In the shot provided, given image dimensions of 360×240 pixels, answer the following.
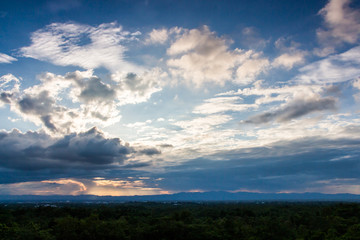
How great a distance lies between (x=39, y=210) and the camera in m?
111

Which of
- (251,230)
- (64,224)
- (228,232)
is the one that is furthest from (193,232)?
(64,224)

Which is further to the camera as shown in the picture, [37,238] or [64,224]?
[64,224]

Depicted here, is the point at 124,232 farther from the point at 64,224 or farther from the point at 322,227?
the point at 322,227

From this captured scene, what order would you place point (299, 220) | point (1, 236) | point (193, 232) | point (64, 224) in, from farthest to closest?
point (299, 220) < point (193, 232) < point (64, 224) < point (1, 236)

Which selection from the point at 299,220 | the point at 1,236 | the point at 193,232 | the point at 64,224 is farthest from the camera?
the point at 299,220

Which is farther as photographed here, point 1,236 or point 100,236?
point 100,236

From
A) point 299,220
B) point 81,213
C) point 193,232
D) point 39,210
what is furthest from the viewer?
point 39,210

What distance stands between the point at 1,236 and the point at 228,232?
44099 mm

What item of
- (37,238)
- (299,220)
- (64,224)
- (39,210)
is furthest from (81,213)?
(299,220)

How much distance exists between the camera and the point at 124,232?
58.5 m

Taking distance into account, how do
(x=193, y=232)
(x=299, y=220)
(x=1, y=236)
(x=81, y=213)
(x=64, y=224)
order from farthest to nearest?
1. (x=81, y=213)
2. (x=299, y=220)
3. (x=193, y=232)
4. (x=64, y=224)
5. (x=1, y=236)

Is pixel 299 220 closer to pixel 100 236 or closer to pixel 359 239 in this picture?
pixel 359 239

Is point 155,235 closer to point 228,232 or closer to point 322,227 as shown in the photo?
point 228,232

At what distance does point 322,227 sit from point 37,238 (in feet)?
196
